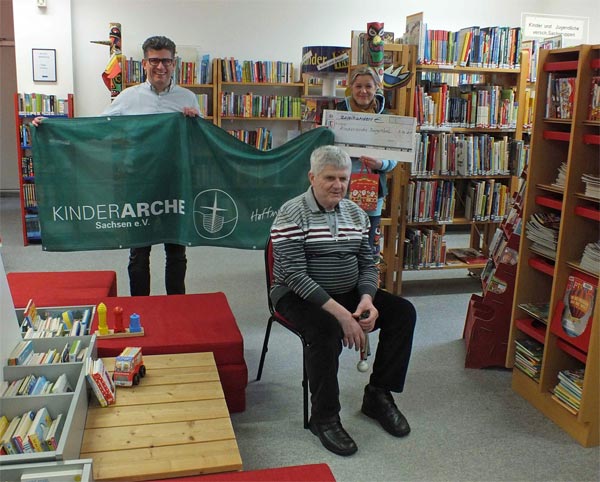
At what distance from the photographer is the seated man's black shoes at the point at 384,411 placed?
105 inches

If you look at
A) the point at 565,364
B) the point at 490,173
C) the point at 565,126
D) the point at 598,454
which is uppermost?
the point at 565,126

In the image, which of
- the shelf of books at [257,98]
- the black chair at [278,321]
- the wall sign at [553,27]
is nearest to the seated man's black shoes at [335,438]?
the black chair at [278,321]

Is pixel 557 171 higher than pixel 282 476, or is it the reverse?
pixel 557 171

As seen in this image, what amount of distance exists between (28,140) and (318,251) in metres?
4.66

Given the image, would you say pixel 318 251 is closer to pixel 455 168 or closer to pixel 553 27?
pixel 455 168

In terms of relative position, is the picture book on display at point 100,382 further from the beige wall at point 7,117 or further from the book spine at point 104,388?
the beige wall at point 7,117

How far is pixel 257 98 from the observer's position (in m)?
7.30

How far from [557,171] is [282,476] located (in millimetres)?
2036

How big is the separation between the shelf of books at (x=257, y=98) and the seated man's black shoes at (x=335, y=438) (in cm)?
500

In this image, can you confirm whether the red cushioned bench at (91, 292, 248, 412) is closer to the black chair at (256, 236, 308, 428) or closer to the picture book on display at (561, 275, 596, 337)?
the black chair at (256, 236, 308, 428)

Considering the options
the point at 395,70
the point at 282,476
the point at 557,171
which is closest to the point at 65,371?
the point at 282,476

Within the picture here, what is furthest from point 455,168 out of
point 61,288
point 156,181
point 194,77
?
point 194,77

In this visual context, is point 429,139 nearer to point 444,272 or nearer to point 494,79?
point 494,79

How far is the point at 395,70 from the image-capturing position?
4.23 metres
